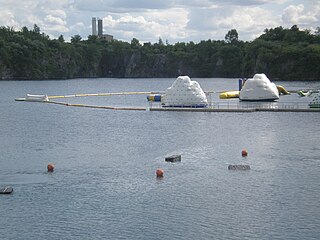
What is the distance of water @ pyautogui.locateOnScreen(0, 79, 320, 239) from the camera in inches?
1400

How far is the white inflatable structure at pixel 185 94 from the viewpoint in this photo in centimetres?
9394

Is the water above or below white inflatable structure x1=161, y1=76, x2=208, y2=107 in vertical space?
below

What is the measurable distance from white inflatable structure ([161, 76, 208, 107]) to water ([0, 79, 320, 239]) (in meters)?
14.3

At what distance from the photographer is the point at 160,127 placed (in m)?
77.2

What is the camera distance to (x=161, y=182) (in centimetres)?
4597

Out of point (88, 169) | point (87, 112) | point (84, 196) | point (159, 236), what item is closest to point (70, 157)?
point (88, 169)

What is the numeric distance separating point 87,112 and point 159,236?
66.1 meters

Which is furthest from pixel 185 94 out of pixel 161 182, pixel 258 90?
pixel 161 182

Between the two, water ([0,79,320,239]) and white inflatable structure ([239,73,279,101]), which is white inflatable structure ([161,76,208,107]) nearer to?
white inflatable structure ([239,73,279,101])

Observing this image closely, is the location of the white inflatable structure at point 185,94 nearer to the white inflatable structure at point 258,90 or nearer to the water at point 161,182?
the white inflatable structure at point 258,90

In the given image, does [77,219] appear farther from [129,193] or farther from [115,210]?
[129,193]

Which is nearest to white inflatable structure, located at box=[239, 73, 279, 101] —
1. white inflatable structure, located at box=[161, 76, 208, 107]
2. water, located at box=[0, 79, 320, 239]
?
white inflatable structure, located at box=[161, 76, 208, 107]

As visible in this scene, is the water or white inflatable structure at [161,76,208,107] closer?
the water

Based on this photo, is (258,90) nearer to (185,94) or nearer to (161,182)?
(185,94)
